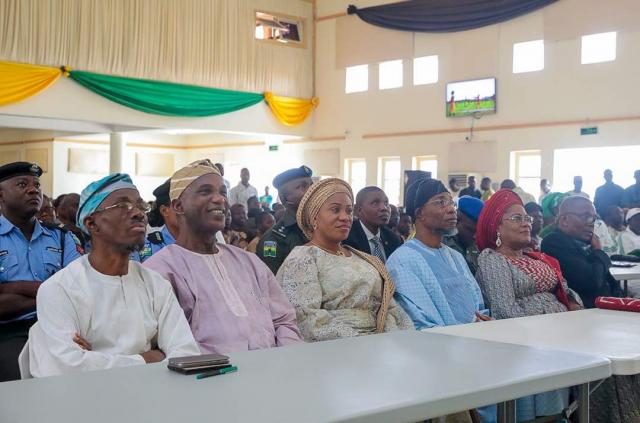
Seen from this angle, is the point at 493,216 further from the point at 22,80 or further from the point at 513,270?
the point at 22,80

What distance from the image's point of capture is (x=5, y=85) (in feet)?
38.1

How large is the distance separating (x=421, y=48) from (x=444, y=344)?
12405mm

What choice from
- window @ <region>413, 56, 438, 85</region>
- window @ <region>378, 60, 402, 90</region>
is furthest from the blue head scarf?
window @ <region>378, 60, 402, 90</region>

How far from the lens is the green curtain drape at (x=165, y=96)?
1277 cm

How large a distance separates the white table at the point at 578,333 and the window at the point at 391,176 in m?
11.5

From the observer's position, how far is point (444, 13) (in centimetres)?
1345

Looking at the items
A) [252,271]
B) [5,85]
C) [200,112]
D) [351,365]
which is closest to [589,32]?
[200,112]

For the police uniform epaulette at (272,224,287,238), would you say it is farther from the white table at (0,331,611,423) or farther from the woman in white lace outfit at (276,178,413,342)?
the white table at (0,331,611,423)

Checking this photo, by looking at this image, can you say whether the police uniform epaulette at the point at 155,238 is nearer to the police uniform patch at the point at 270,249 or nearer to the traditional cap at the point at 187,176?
the police uniform patch at the point at 270,249

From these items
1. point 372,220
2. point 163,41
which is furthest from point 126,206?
point 163,41

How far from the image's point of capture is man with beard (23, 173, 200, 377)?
223 centimetres

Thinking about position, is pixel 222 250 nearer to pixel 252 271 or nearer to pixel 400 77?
pixel 252 271

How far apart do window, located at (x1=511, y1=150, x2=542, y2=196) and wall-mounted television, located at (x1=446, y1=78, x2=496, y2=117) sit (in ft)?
3.01

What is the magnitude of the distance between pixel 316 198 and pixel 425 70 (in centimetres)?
1129
